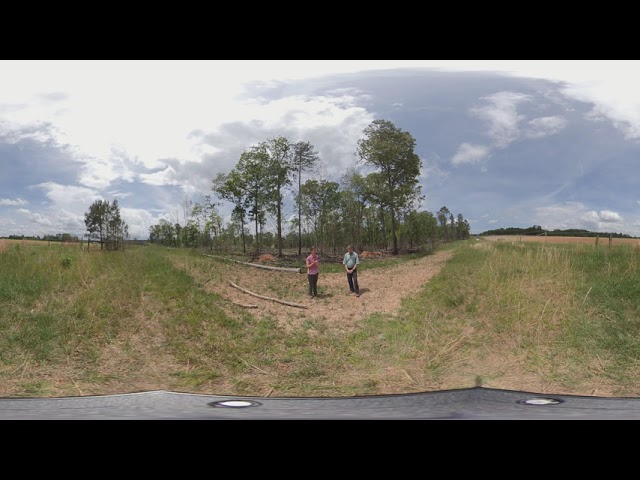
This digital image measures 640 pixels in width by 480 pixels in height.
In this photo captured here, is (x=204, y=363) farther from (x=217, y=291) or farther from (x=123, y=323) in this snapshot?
(x=123, y=323)

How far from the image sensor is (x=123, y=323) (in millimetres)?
2615

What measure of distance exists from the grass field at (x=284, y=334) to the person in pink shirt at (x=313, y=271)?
0.66 feet

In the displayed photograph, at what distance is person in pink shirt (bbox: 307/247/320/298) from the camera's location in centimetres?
264

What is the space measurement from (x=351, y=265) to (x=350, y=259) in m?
0.05

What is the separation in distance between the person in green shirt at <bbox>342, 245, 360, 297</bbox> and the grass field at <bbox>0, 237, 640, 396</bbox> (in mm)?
124

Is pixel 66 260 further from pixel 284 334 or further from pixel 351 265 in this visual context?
pixel 351 265

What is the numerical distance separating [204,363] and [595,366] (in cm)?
298

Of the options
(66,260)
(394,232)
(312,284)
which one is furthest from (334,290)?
(66,260)

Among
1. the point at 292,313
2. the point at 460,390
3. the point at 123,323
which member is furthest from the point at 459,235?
the point at 123,323

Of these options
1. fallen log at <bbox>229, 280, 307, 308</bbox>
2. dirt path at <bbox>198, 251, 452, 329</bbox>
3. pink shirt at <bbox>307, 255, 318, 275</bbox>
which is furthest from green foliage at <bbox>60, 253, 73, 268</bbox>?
pink shirt at <bbox>307, 255, 318, 275</bbox>

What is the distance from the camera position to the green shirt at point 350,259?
2.71m

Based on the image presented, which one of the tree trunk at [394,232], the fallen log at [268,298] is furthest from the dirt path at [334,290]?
the tree trunk at [394,232]

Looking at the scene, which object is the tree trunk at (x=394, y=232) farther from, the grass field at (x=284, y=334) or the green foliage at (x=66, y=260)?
the green foliage at (x=66, y=260)

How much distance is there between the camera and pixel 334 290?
270 centimetres
